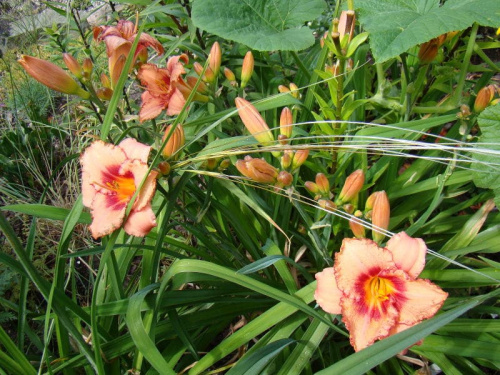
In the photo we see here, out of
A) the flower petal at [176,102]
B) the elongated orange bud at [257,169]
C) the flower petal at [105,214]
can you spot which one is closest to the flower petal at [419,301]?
the elongated orange bud at [257,169]

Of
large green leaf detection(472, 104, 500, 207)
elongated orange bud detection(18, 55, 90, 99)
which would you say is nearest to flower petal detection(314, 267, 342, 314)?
large green leaf detection(472, 104, 500, 207)

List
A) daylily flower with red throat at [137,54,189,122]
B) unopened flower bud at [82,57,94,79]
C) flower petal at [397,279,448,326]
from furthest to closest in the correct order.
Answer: daylily flower with red throat at [137,54,189,122], unopened flower bud at [82,57,94,79], flower petal at [397,279,448,326]

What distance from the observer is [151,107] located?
125 centimetres

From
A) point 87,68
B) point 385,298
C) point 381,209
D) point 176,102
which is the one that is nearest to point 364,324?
point 385,298

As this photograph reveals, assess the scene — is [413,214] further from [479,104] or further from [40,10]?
[40,10]

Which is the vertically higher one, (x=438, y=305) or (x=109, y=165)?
(x=109, y=165)

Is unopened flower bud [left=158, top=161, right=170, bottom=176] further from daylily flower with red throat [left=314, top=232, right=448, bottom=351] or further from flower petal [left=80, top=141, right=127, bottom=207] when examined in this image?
daylily flower with red throat [left=314, top=232, right=448, bottom=351]

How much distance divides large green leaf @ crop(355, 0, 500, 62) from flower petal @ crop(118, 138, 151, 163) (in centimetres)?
56

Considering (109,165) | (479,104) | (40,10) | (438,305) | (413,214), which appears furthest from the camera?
(40,10)

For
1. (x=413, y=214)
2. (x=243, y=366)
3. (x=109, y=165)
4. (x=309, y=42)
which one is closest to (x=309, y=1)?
(x=309, y=42)

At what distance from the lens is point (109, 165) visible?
1.01m

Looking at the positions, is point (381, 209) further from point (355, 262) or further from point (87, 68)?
point (87, 68)

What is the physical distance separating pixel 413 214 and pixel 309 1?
29.1 inches

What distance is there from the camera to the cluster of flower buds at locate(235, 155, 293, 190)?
96 cm
